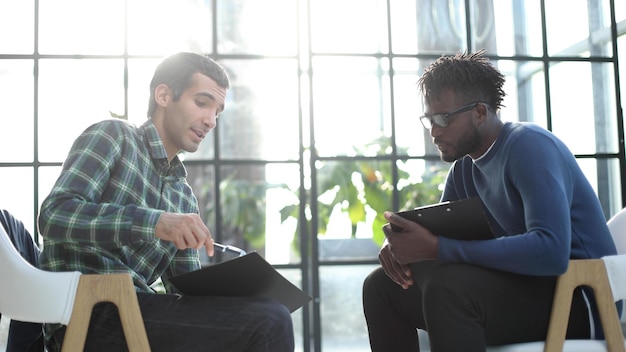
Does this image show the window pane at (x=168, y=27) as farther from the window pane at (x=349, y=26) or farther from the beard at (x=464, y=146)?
the beard at (x=464, y=146)

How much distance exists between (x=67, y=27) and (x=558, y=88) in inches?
97.6

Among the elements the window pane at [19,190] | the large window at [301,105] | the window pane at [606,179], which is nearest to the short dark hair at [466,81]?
the large window at [301,105]

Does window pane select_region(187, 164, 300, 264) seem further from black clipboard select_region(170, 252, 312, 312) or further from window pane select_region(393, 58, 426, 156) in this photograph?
black clipboard select_region(170, 252, 312, 312)

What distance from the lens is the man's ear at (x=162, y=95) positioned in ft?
6.86

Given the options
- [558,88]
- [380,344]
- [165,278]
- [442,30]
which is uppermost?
[442,30]

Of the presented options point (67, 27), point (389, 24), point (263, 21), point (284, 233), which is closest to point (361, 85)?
point (389, 24)

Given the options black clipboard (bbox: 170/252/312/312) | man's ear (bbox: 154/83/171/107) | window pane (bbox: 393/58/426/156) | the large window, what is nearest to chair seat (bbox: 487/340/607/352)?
black clipboard (bbox: 170/252/312/312)

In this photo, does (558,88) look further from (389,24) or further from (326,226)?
(326,226)

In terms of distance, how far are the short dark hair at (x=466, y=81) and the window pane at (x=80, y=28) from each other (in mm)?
1974

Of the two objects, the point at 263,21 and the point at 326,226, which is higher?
the point at 263,21

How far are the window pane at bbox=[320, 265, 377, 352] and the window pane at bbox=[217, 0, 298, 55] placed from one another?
112 centimetres

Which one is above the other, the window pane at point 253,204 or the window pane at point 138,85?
the window pane at point 138,85

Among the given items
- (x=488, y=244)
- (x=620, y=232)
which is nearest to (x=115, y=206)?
(x=488, y=244)

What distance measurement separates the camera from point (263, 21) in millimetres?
3756
